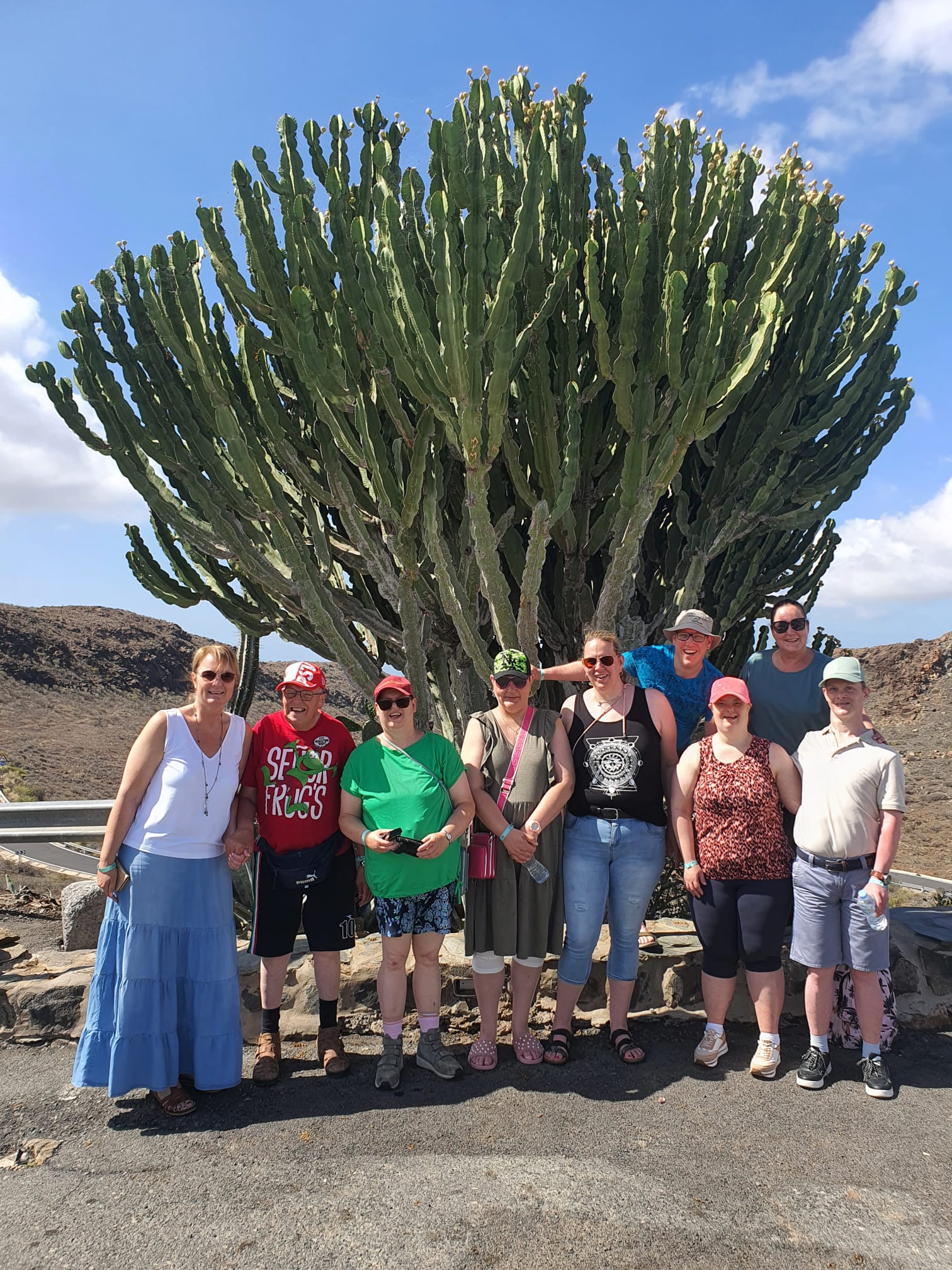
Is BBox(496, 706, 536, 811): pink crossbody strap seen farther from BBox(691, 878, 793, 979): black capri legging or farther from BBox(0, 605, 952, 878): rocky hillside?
BBox(0, 605, 952, 878): rocky hillside

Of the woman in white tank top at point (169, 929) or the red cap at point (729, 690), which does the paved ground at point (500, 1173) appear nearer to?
the woman in white tank top at point (169, 929)

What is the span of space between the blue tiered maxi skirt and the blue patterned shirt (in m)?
2.07

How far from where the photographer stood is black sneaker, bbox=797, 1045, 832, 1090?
3215 millimetres

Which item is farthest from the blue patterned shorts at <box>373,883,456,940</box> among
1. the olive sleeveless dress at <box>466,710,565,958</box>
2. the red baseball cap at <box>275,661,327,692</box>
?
the red baseball cap at <box>275,661,327,692</box>

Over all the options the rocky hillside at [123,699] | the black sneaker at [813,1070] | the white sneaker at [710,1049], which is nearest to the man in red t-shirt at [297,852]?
the white sneaker at [710,1049]

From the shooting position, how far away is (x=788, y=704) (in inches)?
147

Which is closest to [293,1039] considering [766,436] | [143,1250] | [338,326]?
[143,1250]

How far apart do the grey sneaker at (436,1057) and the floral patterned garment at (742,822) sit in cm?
127

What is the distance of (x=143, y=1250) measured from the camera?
229cm

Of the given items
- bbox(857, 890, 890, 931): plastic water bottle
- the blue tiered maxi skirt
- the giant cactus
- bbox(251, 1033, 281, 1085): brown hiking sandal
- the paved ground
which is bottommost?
the paved ground

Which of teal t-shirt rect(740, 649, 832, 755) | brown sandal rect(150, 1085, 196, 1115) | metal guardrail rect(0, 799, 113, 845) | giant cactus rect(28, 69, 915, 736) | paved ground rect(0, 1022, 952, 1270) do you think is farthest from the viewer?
metal guardrail rect(0, 799, 113, 845)

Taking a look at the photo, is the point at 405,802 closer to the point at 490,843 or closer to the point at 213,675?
the point at 490,843

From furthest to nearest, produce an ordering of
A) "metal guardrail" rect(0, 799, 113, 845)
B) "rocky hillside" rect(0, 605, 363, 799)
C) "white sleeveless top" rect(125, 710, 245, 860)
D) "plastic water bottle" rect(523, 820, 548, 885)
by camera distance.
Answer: "rocky hillside" rect(0, 605, 363, 799)
"metal guardrail" rect(0, 799, 113, 845)
"plastic water bottle" rect(523, 820, 548, 885)
"white sleeveless top" rect(125, 710, 245, 860)

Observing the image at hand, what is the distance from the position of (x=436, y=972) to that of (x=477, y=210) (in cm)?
366
